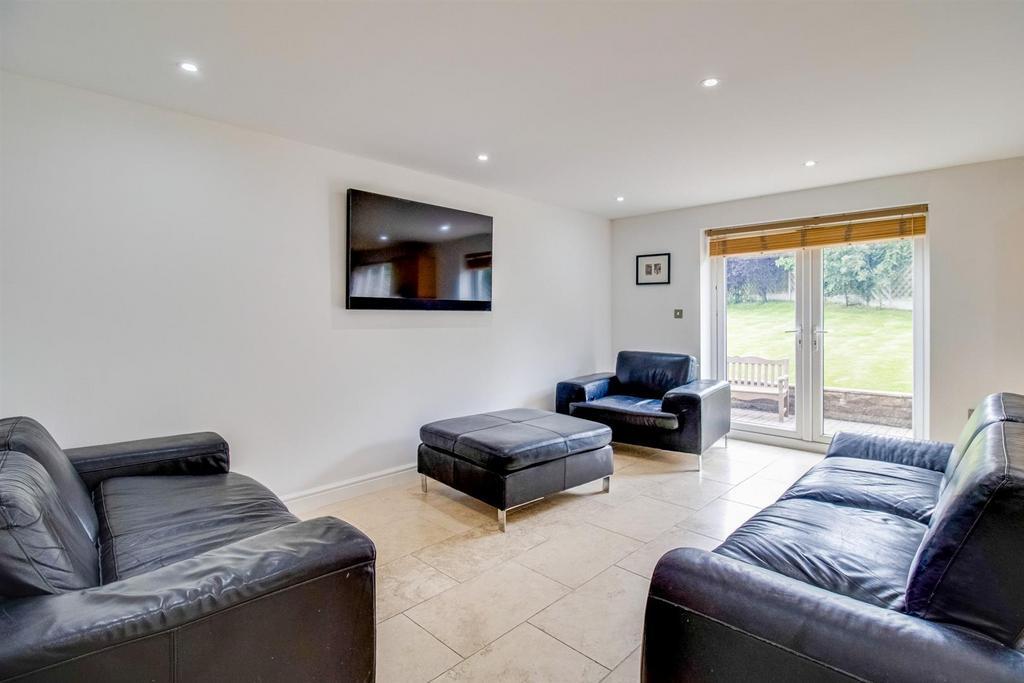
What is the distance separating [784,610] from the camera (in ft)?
3.67

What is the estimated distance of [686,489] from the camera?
357cm

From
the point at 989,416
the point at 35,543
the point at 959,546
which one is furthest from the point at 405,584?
the point at 989,416

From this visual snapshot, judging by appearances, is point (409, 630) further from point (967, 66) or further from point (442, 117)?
point (967, 66)

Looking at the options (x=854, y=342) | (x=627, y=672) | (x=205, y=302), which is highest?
(x=205, y=302)

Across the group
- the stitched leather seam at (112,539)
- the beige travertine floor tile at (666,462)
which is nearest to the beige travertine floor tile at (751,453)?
the beige travertine floor tile at (666,462)

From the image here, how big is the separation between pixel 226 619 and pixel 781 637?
1242 millimetres

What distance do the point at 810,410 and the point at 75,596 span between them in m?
5.07

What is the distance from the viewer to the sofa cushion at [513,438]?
2.92m

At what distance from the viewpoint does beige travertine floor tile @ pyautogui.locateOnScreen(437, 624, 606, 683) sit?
1.70m

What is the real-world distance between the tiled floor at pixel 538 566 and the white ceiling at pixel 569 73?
2330 mm

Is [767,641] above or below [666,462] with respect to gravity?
above

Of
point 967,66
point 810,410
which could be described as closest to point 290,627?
point 967,66

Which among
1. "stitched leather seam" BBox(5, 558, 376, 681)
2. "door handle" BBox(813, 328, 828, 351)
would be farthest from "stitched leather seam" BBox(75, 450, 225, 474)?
"door handle" BBox(813, 328, 828, 351)

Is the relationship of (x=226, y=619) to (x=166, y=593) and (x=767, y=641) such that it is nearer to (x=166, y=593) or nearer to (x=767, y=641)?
(x=166, y=593)
